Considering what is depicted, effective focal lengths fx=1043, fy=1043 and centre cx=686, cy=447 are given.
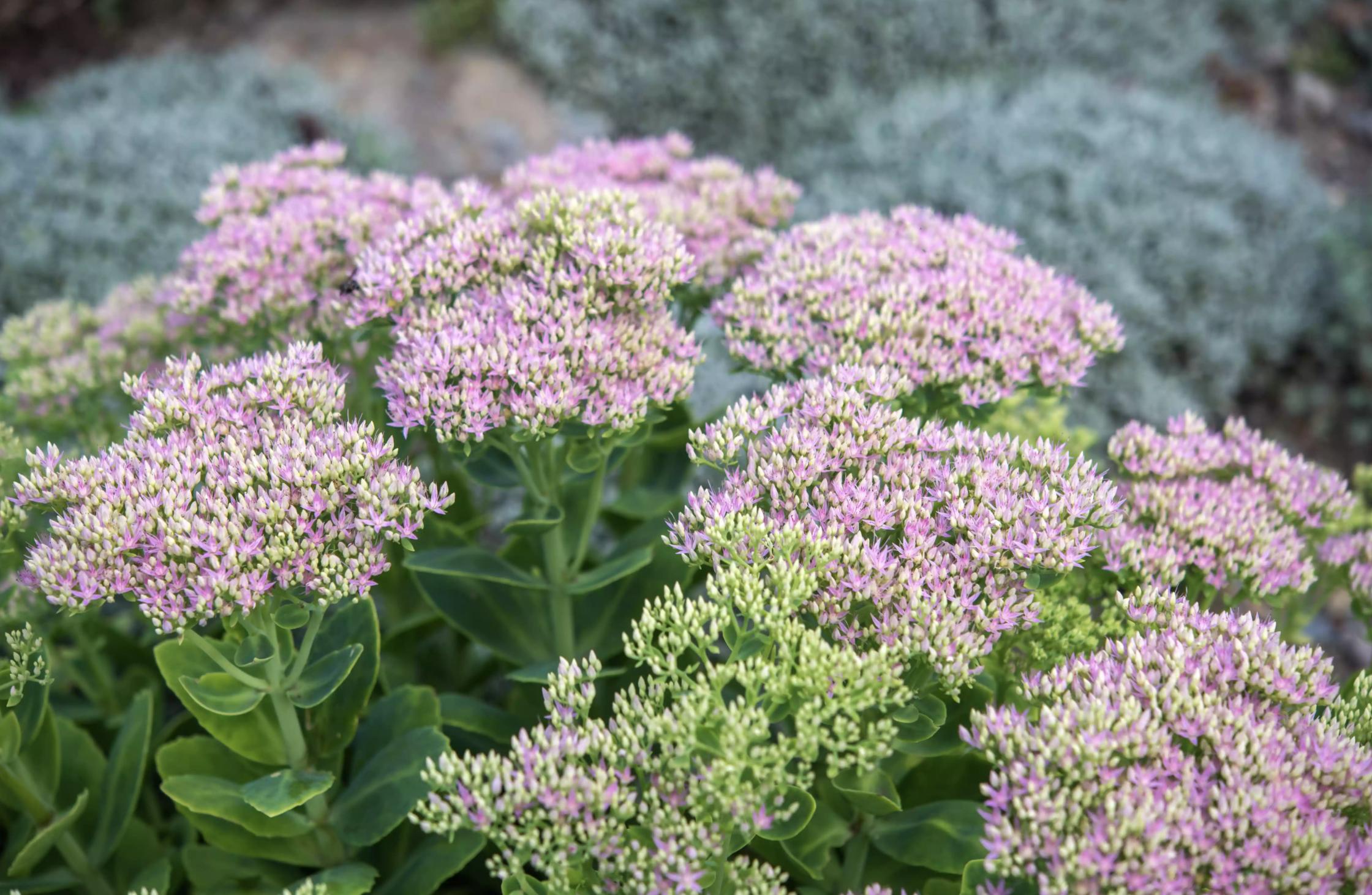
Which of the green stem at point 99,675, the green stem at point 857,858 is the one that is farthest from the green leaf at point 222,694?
the green stem at point 857,858

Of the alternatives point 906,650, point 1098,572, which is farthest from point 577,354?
point 1098,572

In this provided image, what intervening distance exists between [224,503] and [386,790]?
2.91ft

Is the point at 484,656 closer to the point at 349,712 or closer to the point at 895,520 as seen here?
the point at 349,712

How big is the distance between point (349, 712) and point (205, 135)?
656 cm

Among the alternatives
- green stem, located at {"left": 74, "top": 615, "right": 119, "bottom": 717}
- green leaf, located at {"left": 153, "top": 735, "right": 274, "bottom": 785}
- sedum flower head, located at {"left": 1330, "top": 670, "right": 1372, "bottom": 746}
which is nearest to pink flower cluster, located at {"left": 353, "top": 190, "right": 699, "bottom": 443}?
green leaf, located at {"left": 153, "top": 735, "right": 274, "bottom": 785}

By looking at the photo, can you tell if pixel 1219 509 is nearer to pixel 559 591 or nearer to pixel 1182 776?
pixel 1182 776

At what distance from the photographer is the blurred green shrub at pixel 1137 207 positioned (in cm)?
720

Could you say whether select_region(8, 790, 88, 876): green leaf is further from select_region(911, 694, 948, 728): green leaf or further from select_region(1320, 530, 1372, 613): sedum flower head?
select_region(1320, 530, 1372, 613): sedum flower head

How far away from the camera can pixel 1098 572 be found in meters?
2.81

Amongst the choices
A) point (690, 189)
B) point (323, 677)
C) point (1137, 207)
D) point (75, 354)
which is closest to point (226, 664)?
point (323, 677)

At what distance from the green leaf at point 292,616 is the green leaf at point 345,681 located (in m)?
0.31

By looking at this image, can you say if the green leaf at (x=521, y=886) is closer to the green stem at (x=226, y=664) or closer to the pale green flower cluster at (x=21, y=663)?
the green stem at (x=226, y=664)

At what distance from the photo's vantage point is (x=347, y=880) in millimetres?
2533

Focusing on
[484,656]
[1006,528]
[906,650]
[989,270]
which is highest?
[989,270]
